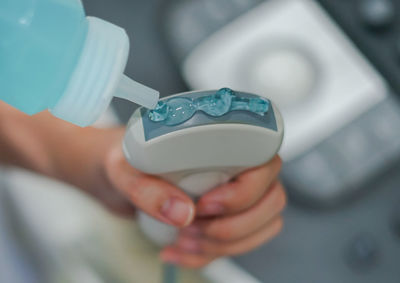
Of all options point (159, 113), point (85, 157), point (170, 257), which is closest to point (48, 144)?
point (85, 157)

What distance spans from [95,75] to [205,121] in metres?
0.06

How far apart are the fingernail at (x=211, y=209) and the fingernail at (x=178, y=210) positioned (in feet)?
0.06

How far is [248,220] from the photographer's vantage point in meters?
0.36

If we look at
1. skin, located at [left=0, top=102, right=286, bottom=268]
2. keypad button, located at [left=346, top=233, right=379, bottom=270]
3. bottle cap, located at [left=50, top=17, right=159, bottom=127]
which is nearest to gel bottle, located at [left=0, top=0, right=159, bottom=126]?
bottle cap, located at [left=50, top=17, right=159, bottom=127]

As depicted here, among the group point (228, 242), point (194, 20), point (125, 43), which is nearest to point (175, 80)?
point (194, 20)

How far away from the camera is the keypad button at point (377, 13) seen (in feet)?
1.67

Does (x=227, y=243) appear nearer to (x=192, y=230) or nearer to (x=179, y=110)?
(x=192, y=230)

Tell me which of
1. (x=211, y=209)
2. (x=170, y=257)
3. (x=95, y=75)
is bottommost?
(x=170, y=257)

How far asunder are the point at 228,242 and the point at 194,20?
0.82 feet

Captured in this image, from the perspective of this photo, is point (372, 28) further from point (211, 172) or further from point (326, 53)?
point (211, 172)

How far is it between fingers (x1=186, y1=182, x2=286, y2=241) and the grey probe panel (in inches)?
4.7

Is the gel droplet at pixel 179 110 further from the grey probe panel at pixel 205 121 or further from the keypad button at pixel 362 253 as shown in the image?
the keypad button at pixel 362 253

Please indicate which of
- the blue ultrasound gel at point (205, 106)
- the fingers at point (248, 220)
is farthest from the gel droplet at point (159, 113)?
the fingers at point (248, 220)

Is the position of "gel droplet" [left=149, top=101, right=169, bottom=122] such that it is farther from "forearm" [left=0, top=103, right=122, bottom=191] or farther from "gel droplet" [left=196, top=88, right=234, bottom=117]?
"forearm" [left=0, top=103, right=122, bottom=191]
